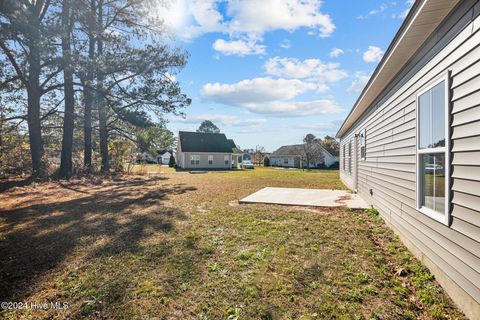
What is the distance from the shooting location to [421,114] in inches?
143

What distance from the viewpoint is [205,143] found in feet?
110

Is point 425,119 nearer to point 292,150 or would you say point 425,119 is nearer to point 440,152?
point 440,152

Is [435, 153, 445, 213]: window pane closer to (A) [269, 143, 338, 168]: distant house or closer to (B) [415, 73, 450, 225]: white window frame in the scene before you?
(B) [415, 73, 450, 225]: white window frame

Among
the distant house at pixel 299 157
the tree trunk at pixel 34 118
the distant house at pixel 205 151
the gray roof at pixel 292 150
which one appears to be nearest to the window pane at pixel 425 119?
the tree trunk at pixel 34 118

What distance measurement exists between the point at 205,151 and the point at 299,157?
14902 mm

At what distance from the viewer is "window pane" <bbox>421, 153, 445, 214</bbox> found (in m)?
3.01

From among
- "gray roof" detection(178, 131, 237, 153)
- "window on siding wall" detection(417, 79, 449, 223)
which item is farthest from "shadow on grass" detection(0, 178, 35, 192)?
"gray roof" detection(178, 131, 237, 153)

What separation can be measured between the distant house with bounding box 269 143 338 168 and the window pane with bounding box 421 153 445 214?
32107 millimetres

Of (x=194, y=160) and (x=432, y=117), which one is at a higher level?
(x=432, y=117)

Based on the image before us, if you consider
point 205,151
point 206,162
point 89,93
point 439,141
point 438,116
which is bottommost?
point 206,162

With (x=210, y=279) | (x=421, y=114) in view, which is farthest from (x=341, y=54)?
(x=210, y=279)

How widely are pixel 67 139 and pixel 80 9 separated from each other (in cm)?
682

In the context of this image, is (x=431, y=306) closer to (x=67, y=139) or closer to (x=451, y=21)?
(x=451, y=21)

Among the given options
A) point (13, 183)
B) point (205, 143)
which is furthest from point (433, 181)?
point (205, 143)
